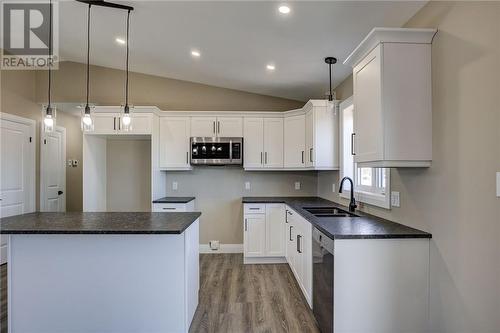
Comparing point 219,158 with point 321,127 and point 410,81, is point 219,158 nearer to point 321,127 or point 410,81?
point 321,127

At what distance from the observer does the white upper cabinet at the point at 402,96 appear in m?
1.88

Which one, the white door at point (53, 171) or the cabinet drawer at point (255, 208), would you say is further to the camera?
the white door at point (53, 171)

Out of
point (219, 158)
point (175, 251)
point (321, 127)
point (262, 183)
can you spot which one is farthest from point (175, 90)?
point (175, 251)

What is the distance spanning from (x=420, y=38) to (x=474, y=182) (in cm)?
103

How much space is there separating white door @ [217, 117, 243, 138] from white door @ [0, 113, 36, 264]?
2926mm

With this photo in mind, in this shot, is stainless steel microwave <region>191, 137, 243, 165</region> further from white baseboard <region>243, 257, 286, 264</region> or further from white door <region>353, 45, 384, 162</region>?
white door <region>353, 45, 384, 162</region>

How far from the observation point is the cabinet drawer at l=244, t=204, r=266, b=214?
3.94 m

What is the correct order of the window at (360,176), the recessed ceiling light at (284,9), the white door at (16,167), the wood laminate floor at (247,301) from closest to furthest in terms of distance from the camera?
the recessed ceiling light at (284,9), the wood laminate floor at (247,301), the window at (360,176), the white door at (16,167)

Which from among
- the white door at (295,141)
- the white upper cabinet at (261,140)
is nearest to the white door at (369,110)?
the white door at (295,141)

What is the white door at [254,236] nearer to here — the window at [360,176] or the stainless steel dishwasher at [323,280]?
the window at [360,176]

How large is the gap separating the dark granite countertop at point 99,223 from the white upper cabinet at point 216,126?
186 cm

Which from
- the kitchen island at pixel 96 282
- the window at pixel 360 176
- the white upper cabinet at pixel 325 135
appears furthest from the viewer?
the white upper cabinet at pixel 325 135

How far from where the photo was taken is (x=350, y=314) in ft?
6.13

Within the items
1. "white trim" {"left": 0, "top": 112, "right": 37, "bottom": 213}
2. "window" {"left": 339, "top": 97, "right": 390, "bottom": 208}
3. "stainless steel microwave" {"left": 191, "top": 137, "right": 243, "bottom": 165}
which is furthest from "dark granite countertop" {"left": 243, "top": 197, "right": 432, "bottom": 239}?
"white trim" {"left": 0, "top": 112, "right": 37, "bottom": 213}
